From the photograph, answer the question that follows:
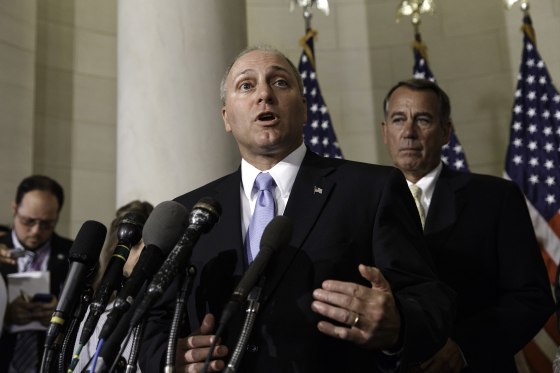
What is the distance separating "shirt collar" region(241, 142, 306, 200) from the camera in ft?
A: 8.28

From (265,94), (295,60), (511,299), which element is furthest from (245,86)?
(295,60)

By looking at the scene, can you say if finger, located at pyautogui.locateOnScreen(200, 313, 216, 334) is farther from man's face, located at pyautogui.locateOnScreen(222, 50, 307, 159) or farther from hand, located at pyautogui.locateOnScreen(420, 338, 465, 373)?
hand, located at pyautogui.locateOnScreen(420, 338, 465, 373)

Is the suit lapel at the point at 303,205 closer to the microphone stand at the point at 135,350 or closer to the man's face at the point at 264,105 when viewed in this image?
the man's face at the point at 264,105

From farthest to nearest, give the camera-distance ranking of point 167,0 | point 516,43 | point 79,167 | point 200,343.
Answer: point 516,43 → point 79,167 → point 167,0 → point 200,343

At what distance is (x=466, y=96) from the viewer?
25.4 ft

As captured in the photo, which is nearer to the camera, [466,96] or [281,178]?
[281,178]

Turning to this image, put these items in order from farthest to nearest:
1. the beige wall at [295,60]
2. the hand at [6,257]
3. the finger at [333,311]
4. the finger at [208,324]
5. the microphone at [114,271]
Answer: the beige wall at [295,60]
the hand at [6,257]
the finger at [208,324]
the microphone at [114,271]
the finger at [333,311]

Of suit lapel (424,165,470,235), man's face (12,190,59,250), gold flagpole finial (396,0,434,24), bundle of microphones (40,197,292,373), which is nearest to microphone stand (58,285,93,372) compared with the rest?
bundle of microphones (40,197,292,373)

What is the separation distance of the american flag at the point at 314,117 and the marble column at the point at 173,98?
1.99 m

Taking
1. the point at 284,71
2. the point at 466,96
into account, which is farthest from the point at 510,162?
the point at 284,71

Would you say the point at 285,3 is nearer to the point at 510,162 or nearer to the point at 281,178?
the point at 510,162

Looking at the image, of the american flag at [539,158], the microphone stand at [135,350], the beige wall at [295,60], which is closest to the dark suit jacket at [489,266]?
the microphone stand at [135,350]

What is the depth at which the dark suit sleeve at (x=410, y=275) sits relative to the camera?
6.89 ft

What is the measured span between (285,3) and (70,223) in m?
3.15
